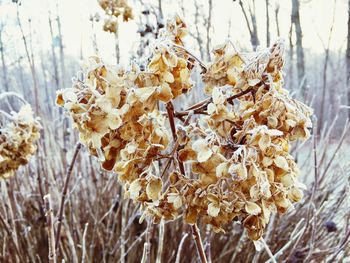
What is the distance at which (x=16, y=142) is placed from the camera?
3.21 feet

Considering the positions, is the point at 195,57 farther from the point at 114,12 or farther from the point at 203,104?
the point at 114,12

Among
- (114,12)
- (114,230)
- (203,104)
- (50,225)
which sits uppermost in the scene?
(114,12)

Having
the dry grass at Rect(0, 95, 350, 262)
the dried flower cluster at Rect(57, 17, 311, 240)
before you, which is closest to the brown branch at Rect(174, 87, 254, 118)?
the dried flower cluster at Rect(57, 17, 311, 240)

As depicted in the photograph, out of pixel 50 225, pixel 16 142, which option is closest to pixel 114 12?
pixel 16 142

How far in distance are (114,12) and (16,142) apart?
564mm

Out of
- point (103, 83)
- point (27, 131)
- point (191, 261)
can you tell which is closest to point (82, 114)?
point (103, 83)

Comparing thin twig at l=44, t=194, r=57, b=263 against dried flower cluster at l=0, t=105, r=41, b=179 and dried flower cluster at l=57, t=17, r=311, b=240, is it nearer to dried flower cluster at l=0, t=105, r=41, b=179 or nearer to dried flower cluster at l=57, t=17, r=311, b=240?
dried flower cluster at l=57, t=17, r=311, b=240

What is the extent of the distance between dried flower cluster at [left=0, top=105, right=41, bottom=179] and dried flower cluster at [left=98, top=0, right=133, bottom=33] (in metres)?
0.46

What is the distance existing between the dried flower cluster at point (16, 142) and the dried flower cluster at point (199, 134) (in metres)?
0.53

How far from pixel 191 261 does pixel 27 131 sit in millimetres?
519

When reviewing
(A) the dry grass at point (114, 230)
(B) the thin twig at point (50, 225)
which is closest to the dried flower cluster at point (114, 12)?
(A) the dry grass at point (114, 230)

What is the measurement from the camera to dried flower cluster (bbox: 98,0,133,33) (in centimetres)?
137

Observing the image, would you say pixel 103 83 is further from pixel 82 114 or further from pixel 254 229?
pixel 254 229

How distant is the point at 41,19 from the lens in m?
1.65
